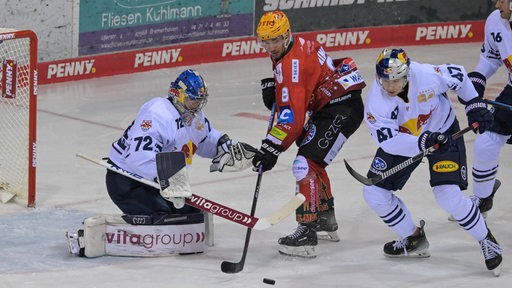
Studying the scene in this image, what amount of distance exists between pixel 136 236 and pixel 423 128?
147 centimetres

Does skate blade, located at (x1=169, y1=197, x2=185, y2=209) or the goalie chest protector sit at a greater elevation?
skate blade, located at (x1=169, y1=197, x2=185, y2=209)

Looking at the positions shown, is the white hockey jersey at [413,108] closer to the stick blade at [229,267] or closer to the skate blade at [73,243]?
the stick blade at [229,267]

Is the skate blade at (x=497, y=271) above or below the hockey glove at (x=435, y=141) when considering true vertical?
below

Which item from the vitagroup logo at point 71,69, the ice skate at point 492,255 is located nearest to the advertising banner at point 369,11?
the vitagroup logo at point 71,69

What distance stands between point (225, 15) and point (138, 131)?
524 centimetres

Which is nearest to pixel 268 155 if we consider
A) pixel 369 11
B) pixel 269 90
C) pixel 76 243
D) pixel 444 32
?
pixel 269 90

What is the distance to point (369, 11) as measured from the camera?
38.3ft

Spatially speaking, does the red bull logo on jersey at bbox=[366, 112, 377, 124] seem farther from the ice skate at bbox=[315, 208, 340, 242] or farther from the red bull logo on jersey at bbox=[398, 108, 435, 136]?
the ice skate at bbox=[315, 208, 340, 242]

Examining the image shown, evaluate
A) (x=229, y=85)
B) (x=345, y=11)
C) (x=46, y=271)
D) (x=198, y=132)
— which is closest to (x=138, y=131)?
(x=198, y=132)

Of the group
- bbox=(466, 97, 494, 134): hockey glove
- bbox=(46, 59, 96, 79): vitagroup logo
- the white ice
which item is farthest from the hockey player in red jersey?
bbox=(46, 59, 96, 79): vitagroup logo

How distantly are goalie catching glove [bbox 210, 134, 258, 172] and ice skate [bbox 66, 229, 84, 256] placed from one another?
2.37 ft

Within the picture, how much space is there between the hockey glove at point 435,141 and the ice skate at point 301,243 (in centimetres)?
76

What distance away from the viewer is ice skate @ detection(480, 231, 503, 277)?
5.67 meters

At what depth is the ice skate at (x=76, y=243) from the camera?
5.84 metres
